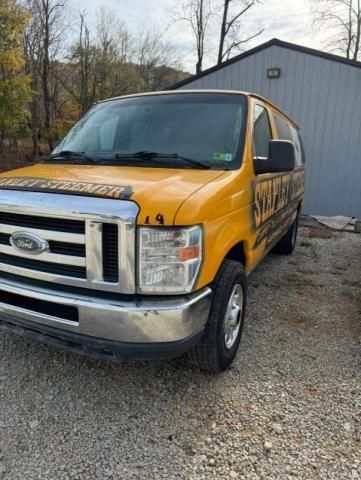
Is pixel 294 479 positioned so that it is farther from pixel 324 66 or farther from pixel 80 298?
pixel 324 66

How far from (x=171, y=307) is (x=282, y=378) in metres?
1.31

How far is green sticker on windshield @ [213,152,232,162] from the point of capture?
2.96 m

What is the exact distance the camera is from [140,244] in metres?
2.07

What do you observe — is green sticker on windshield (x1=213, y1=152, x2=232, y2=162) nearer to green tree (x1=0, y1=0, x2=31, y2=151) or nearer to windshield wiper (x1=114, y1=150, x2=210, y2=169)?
windshield wiper (x1=114, y1=150, x2=210, y2=169)

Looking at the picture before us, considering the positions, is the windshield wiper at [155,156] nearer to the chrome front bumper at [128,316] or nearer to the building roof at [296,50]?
the chrome front bumper at [128,316]

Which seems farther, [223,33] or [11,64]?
[223,33]

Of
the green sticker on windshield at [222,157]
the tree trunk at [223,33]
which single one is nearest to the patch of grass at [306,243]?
the green sticker on windshield at [222,157]

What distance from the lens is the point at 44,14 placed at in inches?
691

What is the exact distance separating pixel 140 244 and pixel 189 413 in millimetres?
1213

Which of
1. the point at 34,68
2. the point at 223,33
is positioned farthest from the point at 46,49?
the point at 223,33

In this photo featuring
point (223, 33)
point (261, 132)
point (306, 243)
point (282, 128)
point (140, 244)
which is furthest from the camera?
point (223, 33)

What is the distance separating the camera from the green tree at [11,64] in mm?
12109

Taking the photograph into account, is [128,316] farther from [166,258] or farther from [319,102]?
[319,102]

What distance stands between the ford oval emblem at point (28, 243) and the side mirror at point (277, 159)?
177 cm
